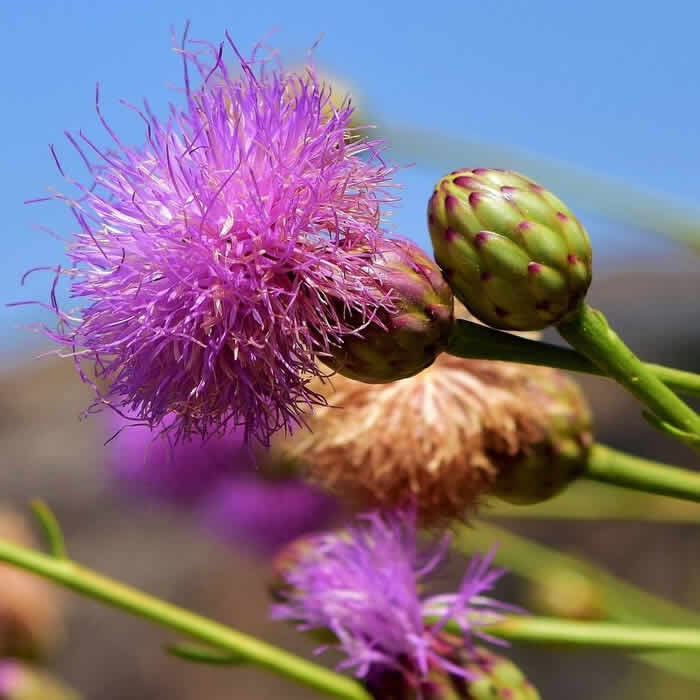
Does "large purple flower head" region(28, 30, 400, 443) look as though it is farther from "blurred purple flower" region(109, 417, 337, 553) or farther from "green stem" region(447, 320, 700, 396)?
"blurred purple flower" region(109, 417, 337, 553)

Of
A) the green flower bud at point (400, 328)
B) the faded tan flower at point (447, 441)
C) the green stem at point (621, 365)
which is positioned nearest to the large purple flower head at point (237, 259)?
the green flower bud at point (400, 328)

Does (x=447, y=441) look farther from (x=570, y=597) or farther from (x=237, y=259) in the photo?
(x=570, y=597)

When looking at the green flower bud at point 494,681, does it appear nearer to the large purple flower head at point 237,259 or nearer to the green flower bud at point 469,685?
the green flower bud at point 469,685

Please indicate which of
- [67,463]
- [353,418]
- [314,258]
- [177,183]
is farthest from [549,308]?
[67,463]

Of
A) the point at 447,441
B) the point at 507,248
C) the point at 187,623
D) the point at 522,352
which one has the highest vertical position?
the point at 507,248

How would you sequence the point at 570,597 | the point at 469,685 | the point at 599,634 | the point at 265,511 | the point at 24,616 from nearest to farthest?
1. the point at 599,634
2. the point at 469,685
3. the point at 265,511
4. the point at 570,597
5. the point at 24,616

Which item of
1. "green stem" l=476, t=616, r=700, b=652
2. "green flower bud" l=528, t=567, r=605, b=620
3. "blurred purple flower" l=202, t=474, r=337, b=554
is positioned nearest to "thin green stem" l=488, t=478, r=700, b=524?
"green flower bud" l=528, t=567, r=605, b=620

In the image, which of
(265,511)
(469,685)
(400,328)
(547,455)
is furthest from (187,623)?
(265,511)
